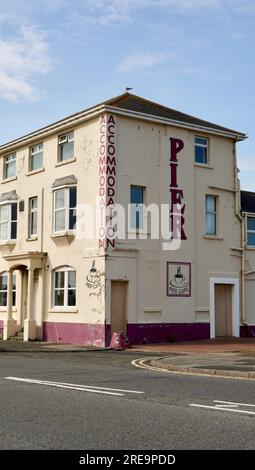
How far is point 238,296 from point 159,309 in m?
4.32

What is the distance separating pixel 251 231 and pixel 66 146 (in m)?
9.23

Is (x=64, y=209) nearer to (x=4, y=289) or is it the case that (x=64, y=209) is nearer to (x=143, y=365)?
(x=4, y=289)

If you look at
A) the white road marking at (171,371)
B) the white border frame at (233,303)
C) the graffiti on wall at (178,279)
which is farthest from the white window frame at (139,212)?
the white road marking at (171,371)

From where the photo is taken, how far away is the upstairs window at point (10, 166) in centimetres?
3155

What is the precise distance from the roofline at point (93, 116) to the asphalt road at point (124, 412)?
12920mm

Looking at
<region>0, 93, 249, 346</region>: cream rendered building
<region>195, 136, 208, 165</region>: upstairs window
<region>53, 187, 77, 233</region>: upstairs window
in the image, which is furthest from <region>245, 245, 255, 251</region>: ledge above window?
<region>53, 187, 77, 233</region>: upstairs window

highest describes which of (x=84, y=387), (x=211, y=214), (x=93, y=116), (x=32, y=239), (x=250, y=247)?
(x=93, y=116)

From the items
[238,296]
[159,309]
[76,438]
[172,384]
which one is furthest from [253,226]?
[76,438]

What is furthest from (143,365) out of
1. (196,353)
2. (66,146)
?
(66,146)

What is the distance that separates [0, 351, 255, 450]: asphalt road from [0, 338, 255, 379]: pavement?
0.88 metres

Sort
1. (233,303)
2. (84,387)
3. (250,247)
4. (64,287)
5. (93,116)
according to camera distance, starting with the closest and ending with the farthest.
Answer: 1. (84,387)
2. (93,116)
3. (64,287)
4. (233,303)
5. (250,247)

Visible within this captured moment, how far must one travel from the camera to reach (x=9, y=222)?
3064 centimetres

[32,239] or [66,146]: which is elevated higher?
[66,146]
